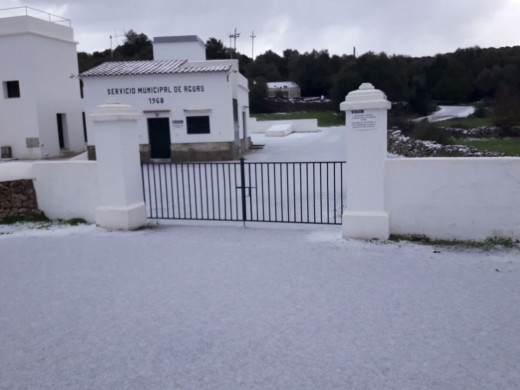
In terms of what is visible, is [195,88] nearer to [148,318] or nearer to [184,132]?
[184,132]

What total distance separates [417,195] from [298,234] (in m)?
2.10

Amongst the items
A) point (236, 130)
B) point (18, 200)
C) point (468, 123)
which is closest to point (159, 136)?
point (236, 130)

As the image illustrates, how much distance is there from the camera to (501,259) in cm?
689

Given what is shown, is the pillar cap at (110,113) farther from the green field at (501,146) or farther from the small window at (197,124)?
the small window at (197,124)

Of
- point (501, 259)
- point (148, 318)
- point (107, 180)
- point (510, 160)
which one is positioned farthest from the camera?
point (107, 180)

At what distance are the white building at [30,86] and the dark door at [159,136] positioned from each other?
7.63 meters

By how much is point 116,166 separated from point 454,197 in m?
5.95

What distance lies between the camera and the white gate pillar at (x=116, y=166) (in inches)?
357

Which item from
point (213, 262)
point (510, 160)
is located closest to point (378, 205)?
point (510, 160)

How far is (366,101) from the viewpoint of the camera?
306 inches

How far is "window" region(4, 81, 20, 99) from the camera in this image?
28984mm

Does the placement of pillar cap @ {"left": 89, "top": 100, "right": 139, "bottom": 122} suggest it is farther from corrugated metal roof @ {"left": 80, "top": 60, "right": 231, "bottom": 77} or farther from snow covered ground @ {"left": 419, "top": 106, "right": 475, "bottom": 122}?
snow covered ground @ {"left": 419, "top": 106, "right": 475, "bottom": 122}

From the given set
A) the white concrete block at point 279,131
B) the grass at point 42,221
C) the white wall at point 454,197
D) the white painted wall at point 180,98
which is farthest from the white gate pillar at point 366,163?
the white concrete block at point 279,131

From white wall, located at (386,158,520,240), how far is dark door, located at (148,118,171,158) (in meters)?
19.3
